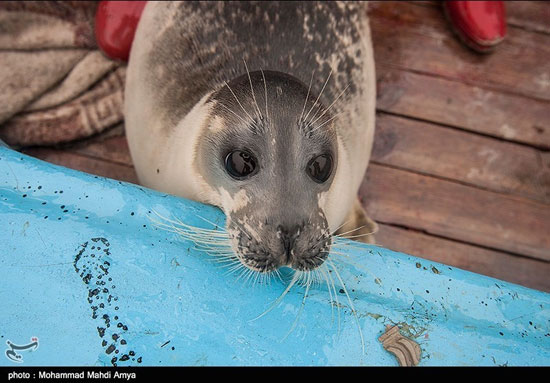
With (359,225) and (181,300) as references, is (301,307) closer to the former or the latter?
(181,300)

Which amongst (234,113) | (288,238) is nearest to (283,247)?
(288,238)

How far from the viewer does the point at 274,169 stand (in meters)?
1.36

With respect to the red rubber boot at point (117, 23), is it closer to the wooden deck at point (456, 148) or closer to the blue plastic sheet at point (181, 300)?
the wooden deck at point (456, 148)

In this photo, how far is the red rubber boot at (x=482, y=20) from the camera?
8.59ft

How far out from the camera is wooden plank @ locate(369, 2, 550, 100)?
2725 mm

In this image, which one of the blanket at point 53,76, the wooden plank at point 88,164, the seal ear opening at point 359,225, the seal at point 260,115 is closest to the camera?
the seal at point 260,115

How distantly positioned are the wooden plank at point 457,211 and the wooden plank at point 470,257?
0.12 ft

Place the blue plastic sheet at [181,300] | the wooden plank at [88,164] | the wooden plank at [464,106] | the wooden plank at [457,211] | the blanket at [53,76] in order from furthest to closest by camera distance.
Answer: the wooden plank at [464,106], the wooden plank at [457,211], the wooden plank at [88,164], the blanket at [53,76], the blue plastic sheet at [181,300]

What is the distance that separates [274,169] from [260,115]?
0.52 feet

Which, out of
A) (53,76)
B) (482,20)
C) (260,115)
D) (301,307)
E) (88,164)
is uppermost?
(482,20)

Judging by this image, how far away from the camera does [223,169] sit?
1460 millimetres

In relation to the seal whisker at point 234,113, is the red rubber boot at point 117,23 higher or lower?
lower

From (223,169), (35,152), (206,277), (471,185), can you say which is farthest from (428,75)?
(35,152)

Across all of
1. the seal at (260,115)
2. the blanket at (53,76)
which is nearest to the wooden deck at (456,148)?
the blanket at (53,76)
